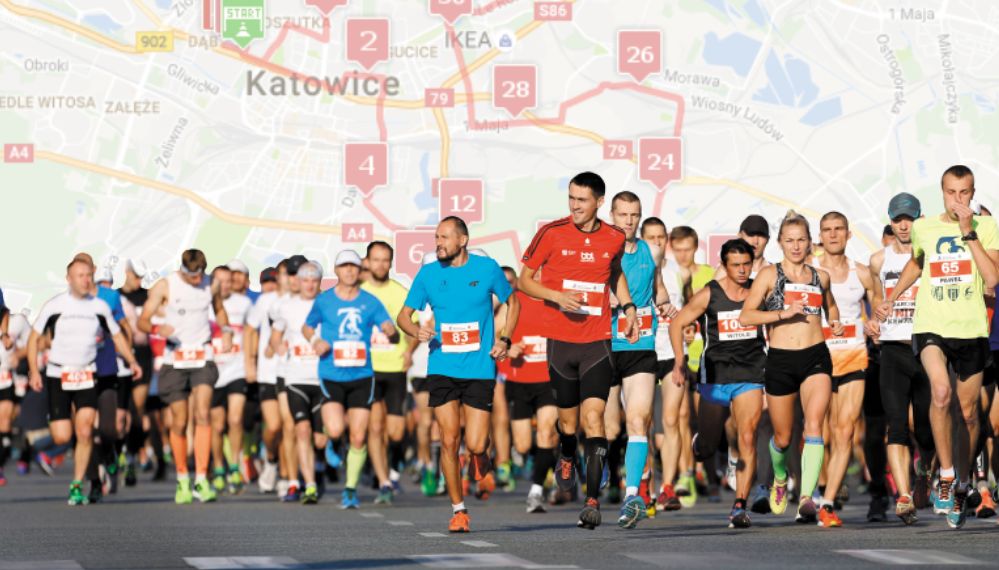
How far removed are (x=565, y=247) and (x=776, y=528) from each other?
229 centimetres

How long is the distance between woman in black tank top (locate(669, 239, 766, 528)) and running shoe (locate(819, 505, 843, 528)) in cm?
70

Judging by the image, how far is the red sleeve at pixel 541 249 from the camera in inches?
619

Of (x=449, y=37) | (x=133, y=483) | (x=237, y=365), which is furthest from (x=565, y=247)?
(x=449, y=37)

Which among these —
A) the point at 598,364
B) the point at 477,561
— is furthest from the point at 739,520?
the point at 477,561

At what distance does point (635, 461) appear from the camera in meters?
15.8

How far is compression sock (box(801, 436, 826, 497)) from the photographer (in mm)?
16328

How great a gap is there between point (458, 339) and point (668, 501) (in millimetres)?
3634

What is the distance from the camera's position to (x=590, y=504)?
15477 mm

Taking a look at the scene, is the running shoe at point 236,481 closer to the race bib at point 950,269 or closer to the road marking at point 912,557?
the race bib at point 950,269

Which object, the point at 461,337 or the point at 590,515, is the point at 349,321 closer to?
the point at 461,337

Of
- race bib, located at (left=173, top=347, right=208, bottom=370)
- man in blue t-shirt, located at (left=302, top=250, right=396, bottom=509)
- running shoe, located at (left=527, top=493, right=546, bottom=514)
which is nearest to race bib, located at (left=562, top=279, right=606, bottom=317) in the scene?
running shoe, located at (left=527, top=493, right=546, bottom=514)

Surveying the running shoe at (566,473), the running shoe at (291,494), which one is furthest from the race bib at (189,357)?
the running shoe at (566,473)

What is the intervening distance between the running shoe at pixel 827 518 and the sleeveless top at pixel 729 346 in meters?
1.19

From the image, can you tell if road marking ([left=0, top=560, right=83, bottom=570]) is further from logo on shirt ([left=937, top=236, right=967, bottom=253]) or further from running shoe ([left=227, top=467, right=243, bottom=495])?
running shoe ([left=227, top=467, right=243, bottom=495])
